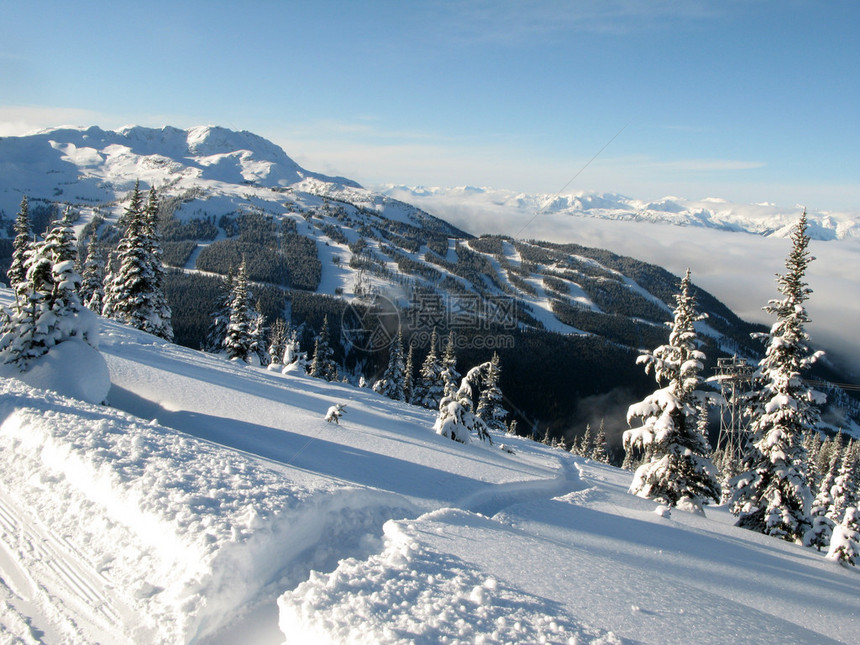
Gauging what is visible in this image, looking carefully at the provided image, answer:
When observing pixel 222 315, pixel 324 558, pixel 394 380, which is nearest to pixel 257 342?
pixel 222 315

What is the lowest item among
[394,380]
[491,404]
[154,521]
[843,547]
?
A: [394,380]

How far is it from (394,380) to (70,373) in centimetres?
4314

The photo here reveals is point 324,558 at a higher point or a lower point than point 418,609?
lower

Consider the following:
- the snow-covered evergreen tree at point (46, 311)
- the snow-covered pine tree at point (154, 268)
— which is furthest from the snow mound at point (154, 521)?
the snow-covered pine tree at point (154, 268)

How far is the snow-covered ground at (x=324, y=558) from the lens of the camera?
4980 millimetres

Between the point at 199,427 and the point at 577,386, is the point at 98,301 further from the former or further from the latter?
the point at 577,386

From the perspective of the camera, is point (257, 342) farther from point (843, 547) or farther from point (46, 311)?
point (843, 547)

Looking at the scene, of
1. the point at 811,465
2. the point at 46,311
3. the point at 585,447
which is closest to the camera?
the point at 46,311

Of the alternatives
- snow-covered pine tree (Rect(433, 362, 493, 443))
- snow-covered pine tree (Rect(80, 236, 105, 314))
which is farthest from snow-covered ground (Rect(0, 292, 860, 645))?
snow-covered pine tree (Rect(80, 236, 105, 314))

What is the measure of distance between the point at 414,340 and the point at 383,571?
11771cm

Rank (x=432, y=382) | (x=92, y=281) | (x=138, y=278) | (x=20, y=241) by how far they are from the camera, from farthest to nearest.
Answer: (x=432, y=382) → (x=92, y=281) → (x=20, y=241) → (x=138, y=278)

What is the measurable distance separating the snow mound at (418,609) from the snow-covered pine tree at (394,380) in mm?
47188

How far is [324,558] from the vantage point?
656 cm

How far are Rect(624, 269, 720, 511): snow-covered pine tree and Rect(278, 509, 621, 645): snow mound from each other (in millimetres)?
12223
